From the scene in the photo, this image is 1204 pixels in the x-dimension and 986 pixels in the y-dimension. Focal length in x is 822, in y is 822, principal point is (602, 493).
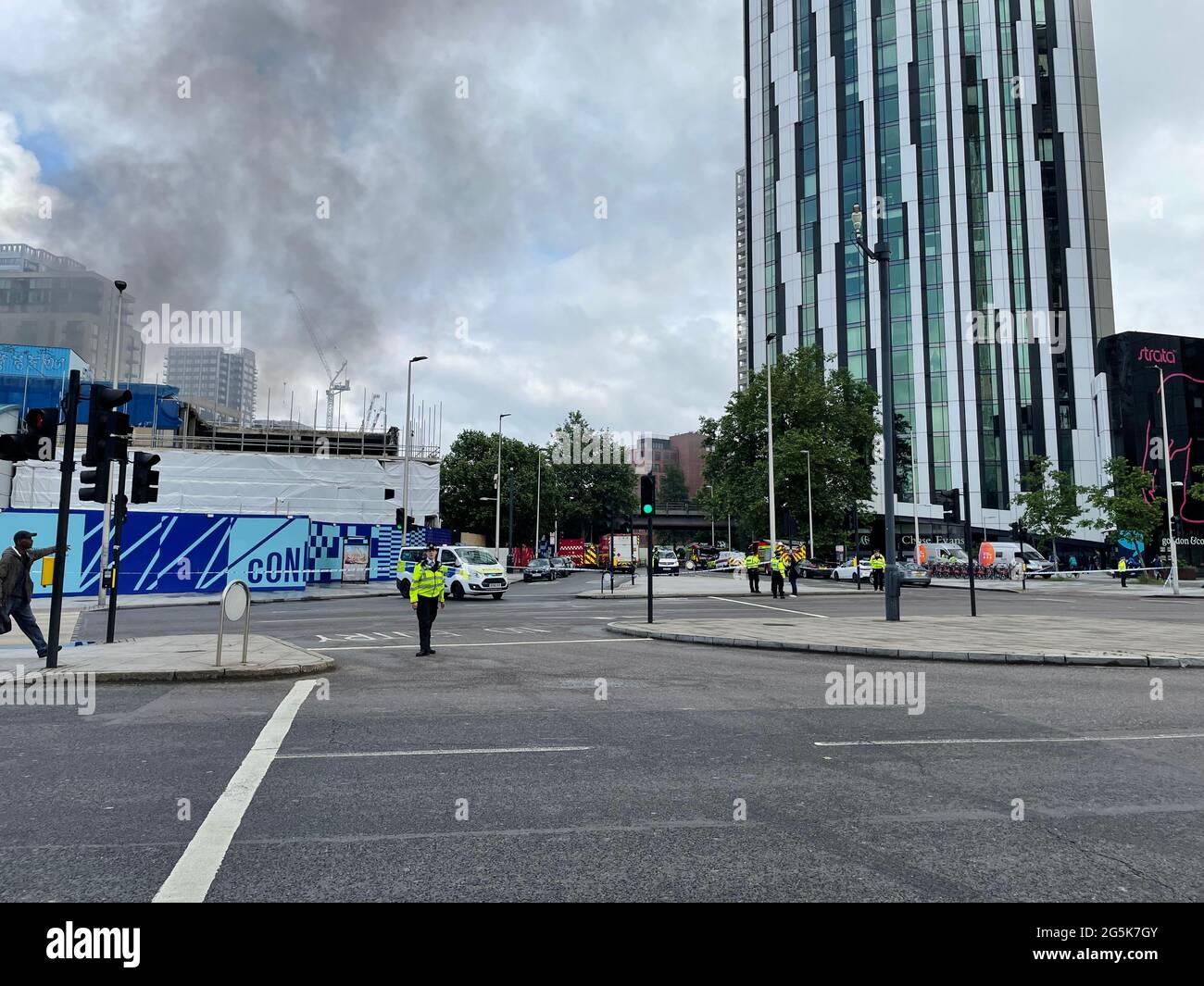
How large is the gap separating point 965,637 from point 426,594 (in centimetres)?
963

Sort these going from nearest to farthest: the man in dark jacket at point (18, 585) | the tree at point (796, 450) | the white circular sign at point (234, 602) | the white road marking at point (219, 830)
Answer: the white road marking at point (219, 830) < the white circular sign at point (234, 602) < the man in dark jacket at point (18, 585) < the tree at point (796, 450)

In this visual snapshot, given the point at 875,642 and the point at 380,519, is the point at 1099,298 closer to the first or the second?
the point at 380,519

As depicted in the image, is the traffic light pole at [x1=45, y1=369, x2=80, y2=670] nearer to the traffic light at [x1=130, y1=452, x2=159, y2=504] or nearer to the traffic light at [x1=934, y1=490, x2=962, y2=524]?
the traffic light at [x1=130, y1=452, x2=159, y2=504]

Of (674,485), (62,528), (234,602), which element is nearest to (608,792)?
(234,602)

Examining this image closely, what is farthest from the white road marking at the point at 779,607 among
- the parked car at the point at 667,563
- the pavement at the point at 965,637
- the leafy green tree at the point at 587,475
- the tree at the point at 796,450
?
the leafy green tree at the point at 587,475

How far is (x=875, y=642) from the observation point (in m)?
14.0

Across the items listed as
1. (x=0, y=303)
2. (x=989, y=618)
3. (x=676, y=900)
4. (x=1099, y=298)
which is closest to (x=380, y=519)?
(x=989, y=618)

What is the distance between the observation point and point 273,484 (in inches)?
1820

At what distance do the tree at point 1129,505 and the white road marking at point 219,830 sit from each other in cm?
4636

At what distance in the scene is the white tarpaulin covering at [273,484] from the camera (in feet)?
146

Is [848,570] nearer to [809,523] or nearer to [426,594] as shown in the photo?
[809,523]

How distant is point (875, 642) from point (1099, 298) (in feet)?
216

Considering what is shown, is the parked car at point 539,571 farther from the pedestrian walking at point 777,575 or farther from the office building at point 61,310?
the office building at point 61,310
